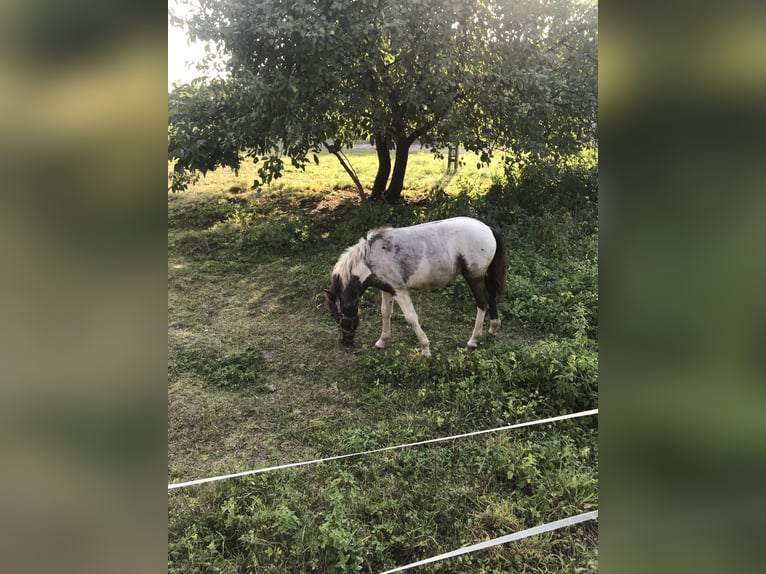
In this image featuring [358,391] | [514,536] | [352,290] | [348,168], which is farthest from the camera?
[348,168]

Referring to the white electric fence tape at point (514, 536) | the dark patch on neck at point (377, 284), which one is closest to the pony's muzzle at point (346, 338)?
the dark patch on neck at point (377, 284)

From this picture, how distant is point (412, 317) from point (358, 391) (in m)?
0.52

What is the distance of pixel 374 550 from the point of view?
1.96 metres

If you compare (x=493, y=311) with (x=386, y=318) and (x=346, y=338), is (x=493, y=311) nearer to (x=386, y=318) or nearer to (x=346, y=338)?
(x=386, y=318)

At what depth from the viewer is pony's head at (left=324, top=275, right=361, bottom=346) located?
2818mm

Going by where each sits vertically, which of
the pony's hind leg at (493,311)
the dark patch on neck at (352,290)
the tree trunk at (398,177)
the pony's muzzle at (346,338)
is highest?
the tree trunk at (398,177)

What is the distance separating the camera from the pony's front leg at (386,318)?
2867mm

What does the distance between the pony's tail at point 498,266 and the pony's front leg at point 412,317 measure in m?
0.50

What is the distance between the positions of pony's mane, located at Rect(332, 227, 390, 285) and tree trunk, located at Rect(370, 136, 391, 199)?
1.22ft

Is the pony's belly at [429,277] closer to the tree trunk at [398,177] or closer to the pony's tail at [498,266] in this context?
the pony's tail at [498,266]

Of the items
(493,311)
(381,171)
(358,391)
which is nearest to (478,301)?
(493,311)

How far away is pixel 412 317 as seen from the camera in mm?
2867
